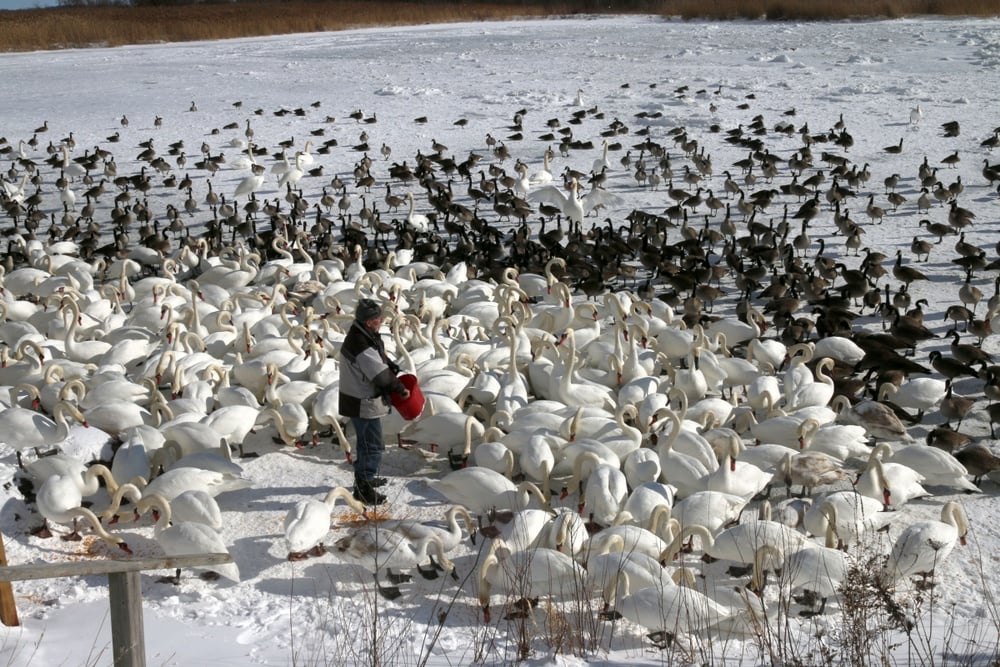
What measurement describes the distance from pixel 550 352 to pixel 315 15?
31.1 m

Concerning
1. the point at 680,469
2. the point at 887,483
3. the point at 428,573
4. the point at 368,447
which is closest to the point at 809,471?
the point at 887,483

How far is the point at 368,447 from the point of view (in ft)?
23.5

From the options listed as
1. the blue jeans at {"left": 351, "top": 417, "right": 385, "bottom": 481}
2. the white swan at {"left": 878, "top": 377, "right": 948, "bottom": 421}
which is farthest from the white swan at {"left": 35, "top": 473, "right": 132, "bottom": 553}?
the white swan at {"left": 878, "top": 377, "right": 948, "bottom": 421}

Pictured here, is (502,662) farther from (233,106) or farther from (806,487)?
(233,106)

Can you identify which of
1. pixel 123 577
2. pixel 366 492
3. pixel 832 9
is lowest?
pixel 366 492

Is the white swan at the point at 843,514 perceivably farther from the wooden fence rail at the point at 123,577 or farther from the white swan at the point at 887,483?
the wooden fence rail at the point at 123,577

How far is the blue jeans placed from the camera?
7.13m

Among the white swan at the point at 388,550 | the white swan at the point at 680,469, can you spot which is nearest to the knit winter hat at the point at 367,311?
the white swan at the point at 388,550

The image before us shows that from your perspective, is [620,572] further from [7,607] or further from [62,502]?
[62,502]

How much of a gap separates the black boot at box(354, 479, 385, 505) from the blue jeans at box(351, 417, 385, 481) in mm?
35

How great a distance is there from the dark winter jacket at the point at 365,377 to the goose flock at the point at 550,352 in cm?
68

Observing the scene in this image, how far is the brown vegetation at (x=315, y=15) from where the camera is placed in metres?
31.3

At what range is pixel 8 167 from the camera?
18.8 m

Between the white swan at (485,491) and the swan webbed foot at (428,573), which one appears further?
the white swan at (485,491)
